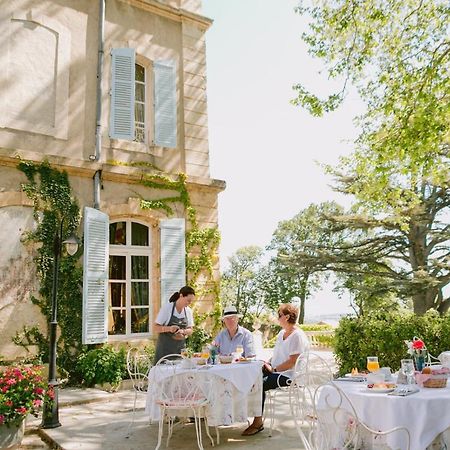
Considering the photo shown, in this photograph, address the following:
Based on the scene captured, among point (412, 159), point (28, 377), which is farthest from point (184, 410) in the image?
point (412, 159)

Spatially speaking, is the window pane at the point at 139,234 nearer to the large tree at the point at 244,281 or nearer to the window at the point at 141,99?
the window at the point at 141,99

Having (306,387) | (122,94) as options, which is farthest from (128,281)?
(306,387)

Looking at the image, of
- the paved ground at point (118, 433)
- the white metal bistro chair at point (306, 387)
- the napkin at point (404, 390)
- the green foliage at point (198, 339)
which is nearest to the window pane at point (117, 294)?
the green foliage at point (198, 339)

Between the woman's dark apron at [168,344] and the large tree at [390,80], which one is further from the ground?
the large tree at [390,80]

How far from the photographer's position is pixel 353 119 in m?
9.02

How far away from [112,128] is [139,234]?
6.54 ft

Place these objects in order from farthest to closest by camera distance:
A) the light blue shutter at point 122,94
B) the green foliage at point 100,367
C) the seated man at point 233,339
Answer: the light blue shutter at point 122,94
the green foliage at point 100,367
the seated man at point 233,339

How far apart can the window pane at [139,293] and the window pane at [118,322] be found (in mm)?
283

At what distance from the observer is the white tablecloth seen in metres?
2.77

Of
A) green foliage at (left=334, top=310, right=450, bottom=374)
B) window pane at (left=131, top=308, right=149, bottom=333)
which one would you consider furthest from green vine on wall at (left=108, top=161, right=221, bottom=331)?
green foliage at (left=334, top=310, right=450, bottom=374)

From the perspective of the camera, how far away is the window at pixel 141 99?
888cm

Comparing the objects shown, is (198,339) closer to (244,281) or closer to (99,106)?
(99,106)

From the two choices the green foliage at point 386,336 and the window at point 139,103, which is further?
the window at point 139,103

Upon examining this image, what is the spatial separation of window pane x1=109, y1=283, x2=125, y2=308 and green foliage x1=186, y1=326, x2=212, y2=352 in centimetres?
138
